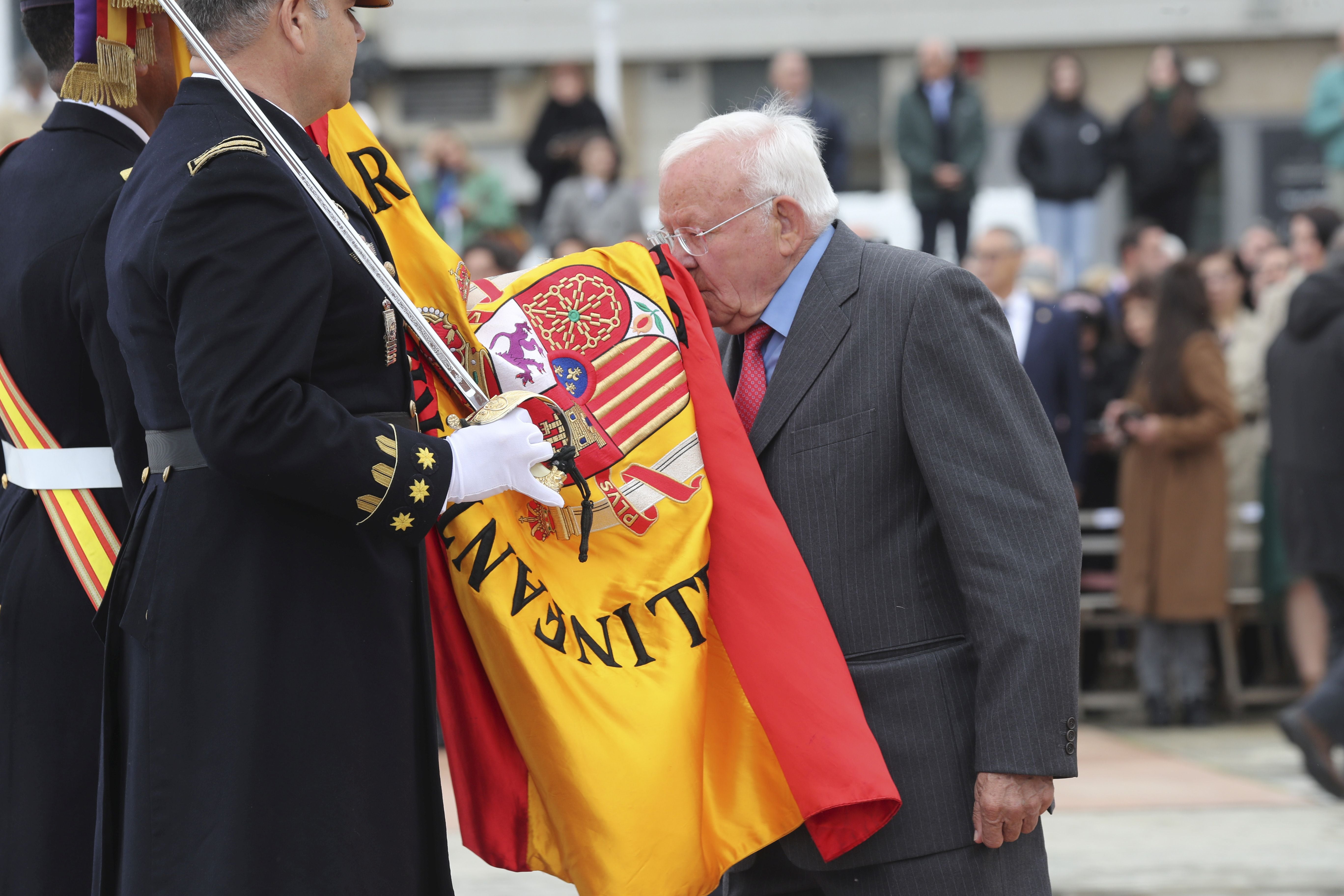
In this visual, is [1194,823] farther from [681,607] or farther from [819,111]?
[819,111]

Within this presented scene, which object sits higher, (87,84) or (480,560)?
(87,84)

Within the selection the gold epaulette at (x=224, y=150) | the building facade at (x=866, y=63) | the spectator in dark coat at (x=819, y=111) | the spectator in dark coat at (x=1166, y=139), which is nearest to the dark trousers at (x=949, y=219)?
the spectator in dark coat at (x=819, y=111)

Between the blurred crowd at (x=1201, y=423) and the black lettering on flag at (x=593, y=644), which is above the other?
the blurred crowd at (x=1201, y=423)

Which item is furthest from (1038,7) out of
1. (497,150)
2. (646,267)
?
(646,267)

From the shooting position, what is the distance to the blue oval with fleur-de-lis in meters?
2.72

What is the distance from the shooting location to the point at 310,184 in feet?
7.55

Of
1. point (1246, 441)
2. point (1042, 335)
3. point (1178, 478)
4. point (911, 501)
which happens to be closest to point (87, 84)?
point (911, 501)

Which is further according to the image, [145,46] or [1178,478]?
[1178,478]

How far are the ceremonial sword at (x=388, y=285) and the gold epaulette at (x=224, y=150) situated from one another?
0.22ft

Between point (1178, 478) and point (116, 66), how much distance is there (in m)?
6.13

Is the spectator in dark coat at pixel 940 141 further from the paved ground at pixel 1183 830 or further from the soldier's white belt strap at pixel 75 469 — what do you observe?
the soldier's white belt strap at pixel 75 469


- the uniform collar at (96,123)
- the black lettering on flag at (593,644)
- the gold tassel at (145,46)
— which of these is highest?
the gold tassel at (145,46)

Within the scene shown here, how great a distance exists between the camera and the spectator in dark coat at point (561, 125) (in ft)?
34.4

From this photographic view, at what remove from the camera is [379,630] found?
2381 mm
